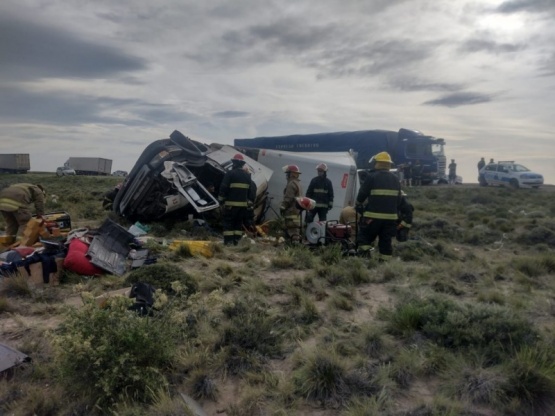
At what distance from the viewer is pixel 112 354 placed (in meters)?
3.95

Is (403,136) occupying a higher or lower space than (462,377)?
higher

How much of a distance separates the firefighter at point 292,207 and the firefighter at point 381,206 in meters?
2.22

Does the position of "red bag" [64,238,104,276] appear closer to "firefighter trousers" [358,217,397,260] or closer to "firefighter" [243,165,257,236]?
"firefighter" [243,165,257,236]

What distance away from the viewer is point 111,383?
381 centimetres

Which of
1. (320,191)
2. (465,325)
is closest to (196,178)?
(320,191)

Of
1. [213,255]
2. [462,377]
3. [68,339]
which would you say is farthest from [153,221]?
[462,377]

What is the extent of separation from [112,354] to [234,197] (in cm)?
651

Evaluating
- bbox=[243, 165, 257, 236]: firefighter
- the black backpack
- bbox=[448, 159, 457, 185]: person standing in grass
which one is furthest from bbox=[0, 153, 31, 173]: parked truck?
Result: the black backpack

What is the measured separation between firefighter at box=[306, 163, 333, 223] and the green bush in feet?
23.7

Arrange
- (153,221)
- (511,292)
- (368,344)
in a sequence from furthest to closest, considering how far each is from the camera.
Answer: (153,221) → (511,292) → (368,344)

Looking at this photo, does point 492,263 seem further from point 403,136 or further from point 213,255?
point 403,136

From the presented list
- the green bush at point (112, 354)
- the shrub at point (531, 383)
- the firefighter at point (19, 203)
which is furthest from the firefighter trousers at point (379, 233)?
the firefighter at point (19, 203)

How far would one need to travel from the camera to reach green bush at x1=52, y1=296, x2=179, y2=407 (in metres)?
3.86

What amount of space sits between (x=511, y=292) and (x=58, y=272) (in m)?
6.21
